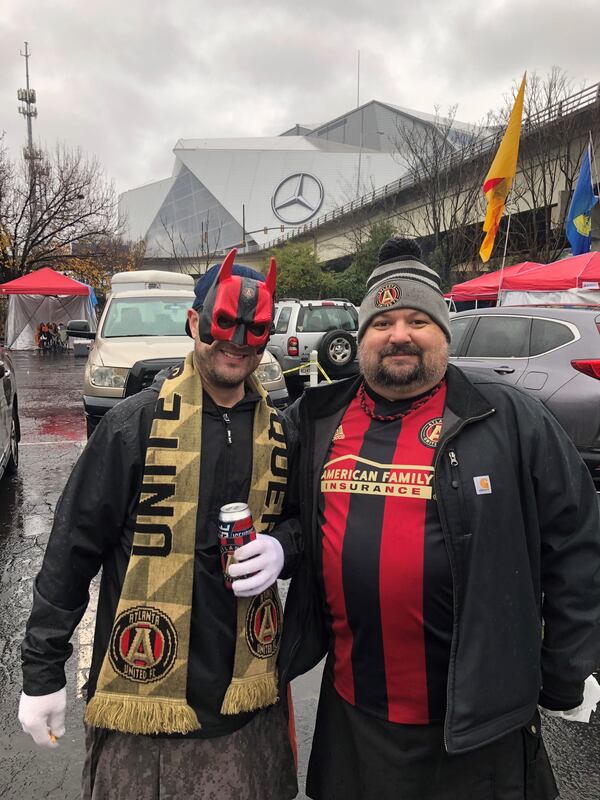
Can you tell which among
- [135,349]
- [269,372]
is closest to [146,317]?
[135,349]

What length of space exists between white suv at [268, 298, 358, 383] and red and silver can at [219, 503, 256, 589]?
417 inches

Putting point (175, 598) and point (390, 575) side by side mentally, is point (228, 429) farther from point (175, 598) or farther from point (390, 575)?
point (390, 575)

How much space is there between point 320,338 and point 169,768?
446 inches

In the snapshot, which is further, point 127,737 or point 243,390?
point 243,390

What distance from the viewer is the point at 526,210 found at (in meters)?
22.9

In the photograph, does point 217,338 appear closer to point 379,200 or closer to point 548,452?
point 548,452

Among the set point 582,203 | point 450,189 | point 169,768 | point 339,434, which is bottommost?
point 169,768

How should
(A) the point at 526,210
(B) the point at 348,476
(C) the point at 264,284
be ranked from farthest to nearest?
(A) the point at 526,210
(C) the point at 264,284
(B) the point at 348,476

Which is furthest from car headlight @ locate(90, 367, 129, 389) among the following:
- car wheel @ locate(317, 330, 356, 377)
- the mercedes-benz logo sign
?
the mercedes-benz logo sign

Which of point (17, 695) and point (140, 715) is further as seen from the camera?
point (17, 695)

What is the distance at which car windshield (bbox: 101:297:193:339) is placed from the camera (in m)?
8.32

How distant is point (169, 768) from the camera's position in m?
1.68

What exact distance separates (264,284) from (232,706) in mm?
1250

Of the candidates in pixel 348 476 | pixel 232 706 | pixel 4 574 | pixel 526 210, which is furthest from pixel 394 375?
pixel 526 210
